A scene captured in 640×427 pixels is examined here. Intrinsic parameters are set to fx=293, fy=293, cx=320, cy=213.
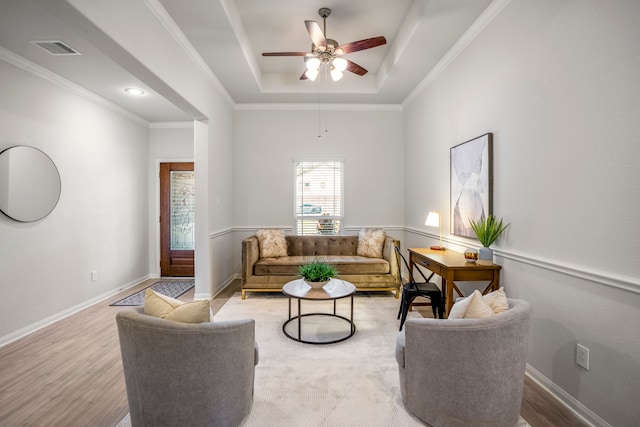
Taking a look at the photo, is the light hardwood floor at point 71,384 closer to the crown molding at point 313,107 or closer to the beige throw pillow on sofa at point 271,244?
the beige throw pillow on sofa at point 271,244

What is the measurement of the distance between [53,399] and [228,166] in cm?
362

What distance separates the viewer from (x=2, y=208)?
2.85m

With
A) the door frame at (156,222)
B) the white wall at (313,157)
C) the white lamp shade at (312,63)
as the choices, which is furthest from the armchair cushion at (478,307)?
the door frame at (156,222)

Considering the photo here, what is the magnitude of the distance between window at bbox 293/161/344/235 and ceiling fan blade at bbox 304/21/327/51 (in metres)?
2.48

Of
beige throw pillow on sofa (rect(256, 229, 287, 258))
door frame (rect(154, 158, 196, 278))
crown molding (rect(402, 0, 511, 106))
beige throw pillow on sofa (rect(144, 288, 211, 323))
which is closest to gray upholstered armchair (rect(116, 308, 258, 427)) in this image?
beige throw pillow on sofa (rect(144, 288, 211, 323))

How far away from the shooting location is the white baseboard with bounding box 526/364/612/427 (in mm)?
1733

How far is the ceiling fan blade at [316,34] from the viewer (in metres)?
2.61

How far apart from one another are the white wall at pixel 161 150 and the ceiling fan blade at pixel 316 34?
3.39m

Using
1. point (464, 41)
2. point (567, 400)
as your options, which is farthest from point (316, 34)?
point (567, 400)

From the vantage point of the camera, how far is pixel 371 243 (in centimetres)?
459

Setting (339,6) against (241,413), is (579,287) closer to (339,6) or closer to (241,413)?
(241,413)

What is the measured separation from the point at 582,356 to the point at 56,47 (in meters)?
4.95

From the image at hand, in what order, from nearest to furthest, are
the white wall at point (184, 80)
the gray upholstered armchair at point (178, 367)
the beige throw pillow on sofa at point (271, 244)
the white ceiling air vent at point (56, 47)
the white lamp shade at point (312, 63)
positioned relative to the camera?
the gray upholstered armchair at point (178, 367)
the white wall at point (184, 80)
the white ceiling air vent at point (56, 47)
the white lamp shade at point (312, 63)
the beige throw pillow on sofa at point (271, 244)

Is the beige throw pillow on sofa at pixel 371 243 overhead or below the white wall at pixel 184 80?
below
